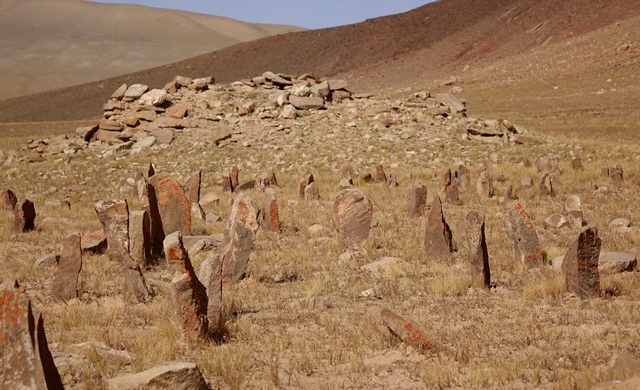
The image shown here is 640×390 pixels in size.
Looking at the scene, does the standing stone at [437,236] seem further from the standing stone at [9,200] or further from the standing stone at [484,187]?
the standing stone at [9,200]

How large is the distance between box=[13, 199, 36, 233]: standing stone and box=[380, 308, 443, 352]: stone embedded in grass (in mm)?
9082

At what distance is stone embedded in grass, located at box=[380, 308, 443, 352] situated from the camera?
6070 mm

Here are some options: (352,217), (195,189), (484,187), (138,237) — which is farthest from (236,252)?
(484,187)

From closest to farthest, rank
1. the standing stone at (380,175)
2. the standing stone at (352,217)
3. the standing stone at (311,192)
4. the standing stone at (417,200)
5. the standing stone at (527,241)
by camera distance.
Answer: the standing stone at (527,241) < the standing stone at (352,217) < the standing stone at (417,200) < the standing stone at (311,192) < the standing stone at (380,175)

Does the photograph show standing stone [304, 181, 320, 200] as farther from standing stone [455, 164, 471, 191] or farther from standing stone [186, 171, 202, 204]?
standing stone [455, 164, 471, 191]

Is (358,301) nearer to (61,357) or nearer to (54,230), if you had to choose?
(61,357)

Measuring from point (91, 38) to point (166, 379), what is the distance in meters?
156

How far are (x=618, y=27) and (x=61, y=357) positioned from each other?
56.7m

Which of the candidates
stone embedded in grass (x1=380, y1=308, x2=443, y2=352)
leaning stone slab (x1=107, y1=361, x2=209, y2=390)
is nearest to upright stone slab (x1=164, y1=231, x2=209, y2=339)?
leaning stone slab (x1=107, y1=361, x2=209, y2=390)

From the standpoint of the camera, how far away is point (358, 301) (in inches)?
318

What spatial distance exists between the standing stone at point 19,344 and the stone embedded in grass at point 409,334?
117 inches

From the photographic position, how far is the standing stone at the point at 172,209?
12.1 metres

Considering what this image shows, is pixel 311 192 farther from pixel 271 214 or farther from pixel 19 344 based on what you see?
pixel 19 344

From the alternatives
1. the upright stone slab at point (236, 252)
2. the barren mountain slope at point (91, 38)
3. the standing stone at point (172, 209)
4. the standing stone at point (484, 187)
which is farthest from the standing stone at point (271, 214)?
the barren mountain slope at point (91, 38)
